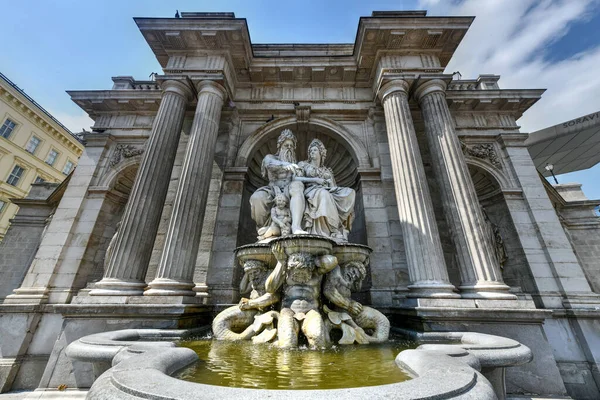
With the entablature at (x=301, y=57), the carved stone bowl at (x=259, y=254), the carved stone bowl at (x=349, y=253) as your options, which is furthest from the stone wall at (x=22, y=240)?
the carved stone bowl at (x=349, y=253)

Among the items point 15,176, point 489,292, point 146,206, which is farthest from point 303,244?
point 15,176

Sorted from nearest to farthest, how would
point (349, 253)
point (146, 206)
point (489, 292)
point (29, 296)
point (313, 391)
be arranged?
1. point (313, 391)
2. point (349, 253)
3. point (489, 292)
4. point (146, 206)
5. point (29, 296)

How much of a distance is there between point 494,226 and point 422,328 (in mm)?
4763

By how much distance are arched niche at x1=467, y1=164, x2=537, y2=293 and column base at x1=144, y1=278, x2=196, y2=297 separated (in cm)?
781

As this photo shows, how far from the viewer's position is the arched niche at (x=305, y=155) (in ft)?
23.1

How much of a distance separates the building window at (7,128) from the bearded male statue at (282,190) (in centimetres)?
2311

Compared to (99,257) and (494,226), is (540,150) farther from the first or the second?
(99,257)

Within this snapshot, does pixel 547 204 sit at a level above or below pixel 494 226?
above

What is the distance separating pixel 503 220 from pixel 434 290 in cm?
419

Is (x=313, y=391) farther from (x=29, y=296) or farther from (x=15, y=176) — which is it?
(x=15, y=176)

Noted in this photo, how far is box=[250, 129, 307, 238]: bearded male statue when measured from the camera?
5.00m

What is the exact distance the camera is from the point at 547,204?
21.6 feet

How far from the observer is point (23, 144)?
18406 mm

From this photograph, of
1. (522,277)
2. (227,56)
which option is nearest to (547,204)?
(522,277)
